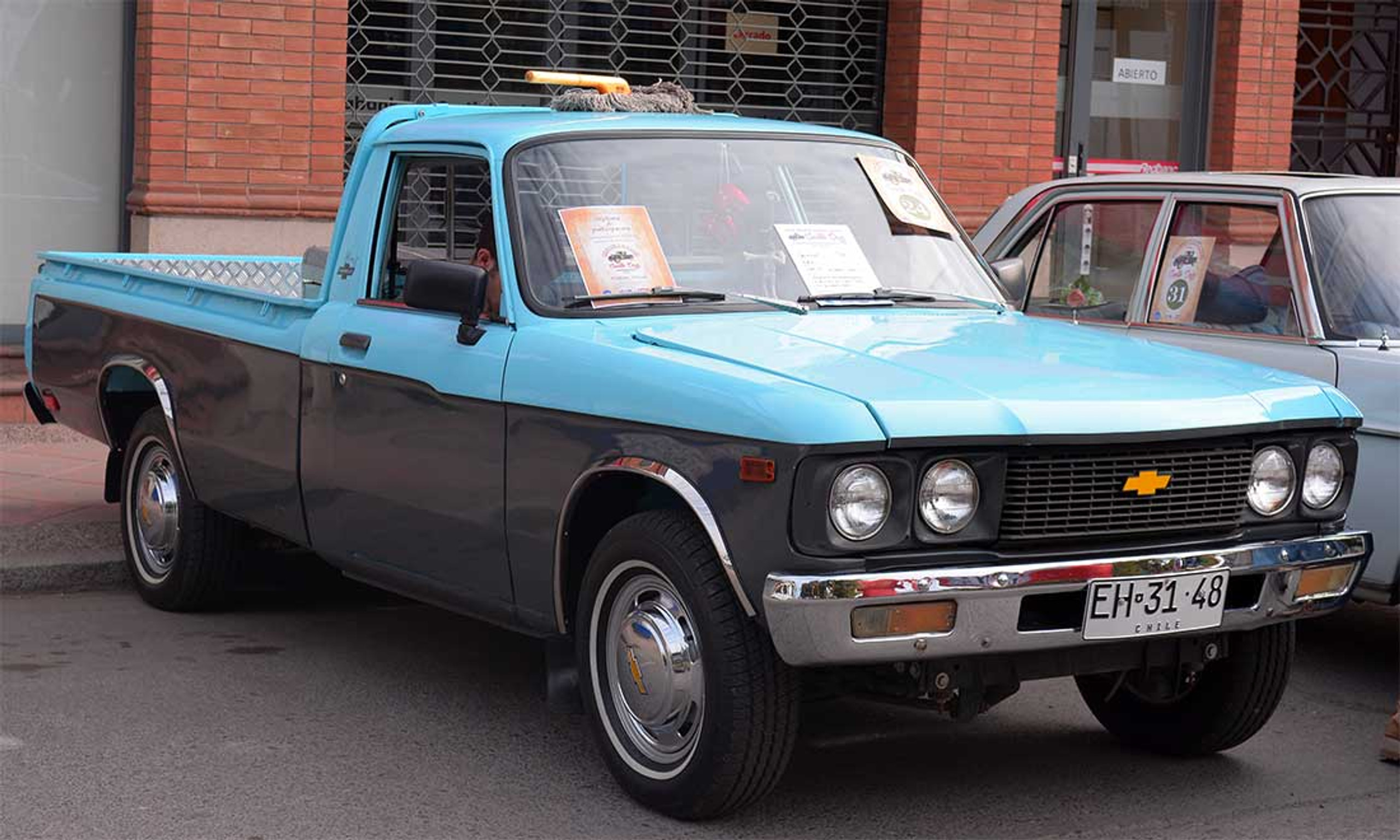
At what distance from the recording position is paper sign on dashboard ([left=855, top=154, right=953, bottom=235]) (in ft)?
20.2

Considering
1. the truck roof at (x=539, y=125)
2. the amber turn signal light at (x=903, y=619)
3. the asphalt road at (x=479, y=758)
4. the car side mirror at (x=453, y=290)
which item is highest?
the truck roof at (x=539, y=125)

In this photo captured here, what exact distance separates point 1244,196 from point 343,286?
10.9 ft

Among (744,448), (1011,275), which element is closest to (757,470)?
(744,448)

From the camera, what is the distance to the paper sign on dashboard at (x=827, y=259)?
5.74 meters

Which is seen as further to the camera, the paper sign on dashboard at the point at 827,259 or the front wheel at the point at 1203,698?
the paper sign on dashboard at the point at 827,259

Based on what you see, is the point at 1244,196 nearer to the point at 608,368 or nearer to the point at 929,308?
the point at 929,308

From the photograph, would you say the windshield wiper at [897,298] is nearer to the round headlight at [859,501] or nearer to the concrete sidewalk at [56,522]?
the round headlight at [859,501]

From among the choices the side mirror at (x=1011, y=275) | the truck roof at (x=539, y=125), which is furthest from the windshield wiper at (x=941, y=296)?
the truck roof at (x=539, y=125)

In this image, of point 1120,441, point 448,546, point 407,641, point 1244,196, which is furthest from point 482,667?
point 1244,196

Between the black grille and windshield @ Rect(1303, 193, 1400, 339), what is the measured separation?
2.02m

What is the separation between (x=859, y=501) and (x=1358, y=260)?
3249 mm

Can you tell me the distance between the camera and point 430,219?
6.24 metres

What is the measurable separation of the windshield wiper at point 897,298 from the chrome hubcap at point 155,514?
2830mm

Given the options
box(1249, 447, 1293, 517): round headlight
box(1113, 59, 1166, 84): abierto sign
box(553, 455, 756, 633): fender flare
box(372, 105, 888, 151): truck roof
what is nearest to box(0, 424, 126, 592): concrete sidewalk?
box(372, 105, 888, 151): truck roof
